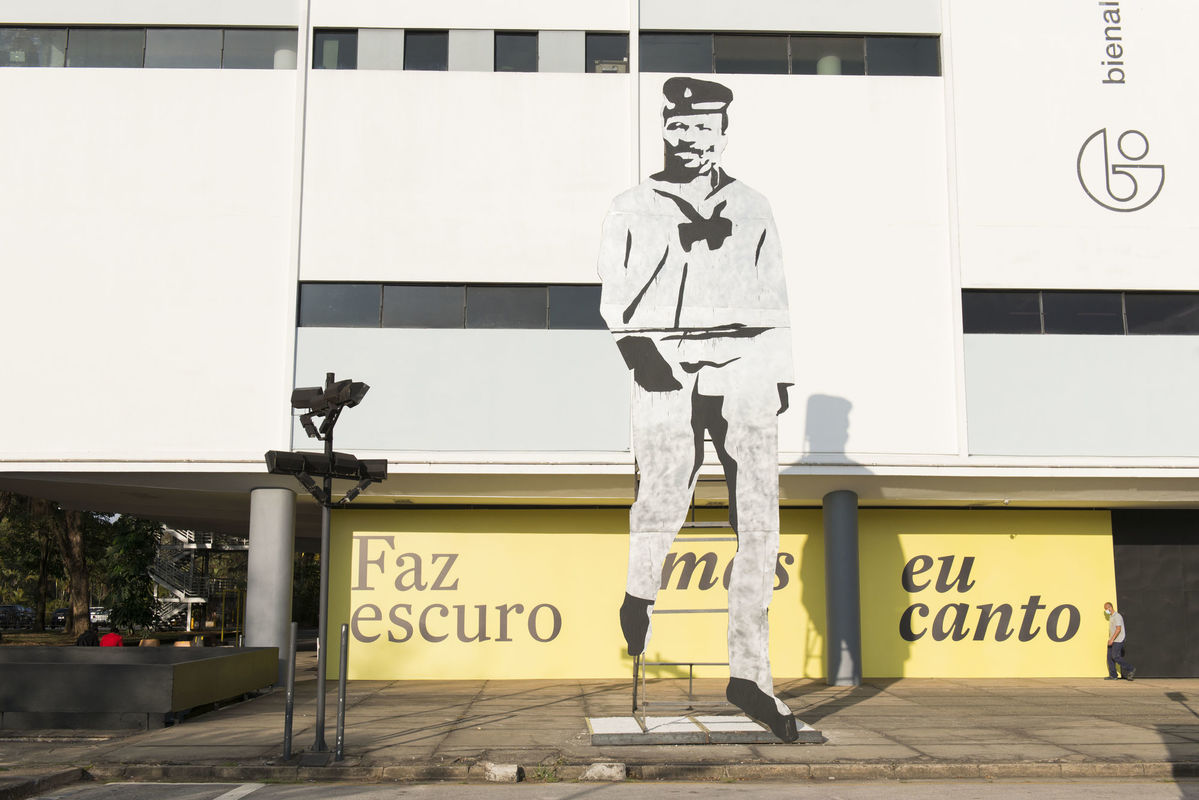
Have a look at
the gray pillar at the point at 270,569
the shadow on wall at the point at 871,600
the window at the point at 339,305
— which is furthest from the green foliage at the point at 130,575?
the shadow on wall at the point at 871,600

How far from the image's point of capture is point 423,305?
20.1 m

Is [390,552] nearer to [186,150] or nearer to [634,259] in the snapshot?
[186,150]

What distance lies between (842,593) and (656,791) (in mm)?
10919

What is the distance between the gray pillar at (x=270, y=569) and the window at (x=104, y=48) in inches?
349

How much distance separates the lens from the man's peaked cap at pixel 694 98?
15031 millimetres

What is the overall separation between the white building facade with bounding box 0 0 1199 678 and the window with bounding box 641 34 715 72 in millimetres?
70

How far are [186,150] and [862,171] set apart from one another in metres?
13.1

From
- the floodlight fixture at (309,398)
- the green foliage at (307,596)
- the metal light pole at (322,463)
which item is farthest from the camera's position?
the green foliage at (307,596)

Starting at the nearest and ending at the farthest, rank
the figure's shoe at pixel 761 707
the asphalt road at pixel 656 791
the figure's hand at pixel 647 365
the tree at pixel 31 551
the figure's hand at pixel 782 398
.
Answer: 1. the asphalt road at pixel 656 791
2. the figure's shoe at pixel 761 707
3. the figure's hand at pixel 647 365
4. the figure's hand at pixel 782 398
5. the tree at pixel 31 551

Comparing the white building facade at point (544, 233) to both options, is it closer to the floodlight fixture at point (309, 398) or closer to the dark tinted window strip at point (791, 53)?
the dark tinted window strip at point (791, 53)

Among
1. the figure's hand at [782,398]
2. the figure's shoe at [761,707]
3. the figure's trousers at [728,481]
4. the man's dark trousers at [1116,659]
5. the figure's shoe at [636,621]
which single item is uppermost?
the figure's hand at [782,398]

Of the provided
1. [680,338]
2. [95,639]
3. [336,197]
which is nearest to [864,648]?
[680,338]

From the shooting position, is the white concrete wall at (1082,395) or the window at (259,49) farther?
the window at (259,49)

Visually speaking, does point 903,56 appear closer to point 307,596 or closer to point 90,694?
point 90,694
